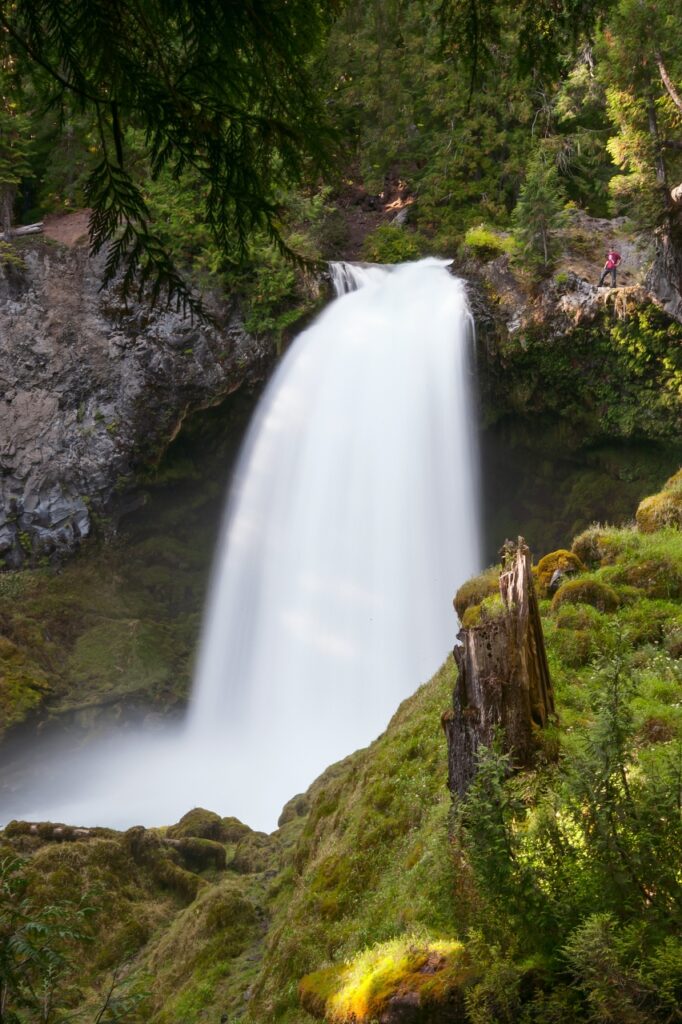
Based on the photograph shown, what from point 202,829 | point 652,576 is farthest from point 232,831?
point 652,576

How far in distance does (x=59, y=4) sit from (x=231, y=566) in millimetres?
17391

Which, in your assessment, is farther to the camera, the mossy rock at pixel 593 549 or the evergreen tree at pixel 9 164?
the evergreen tree at pixel 9 164

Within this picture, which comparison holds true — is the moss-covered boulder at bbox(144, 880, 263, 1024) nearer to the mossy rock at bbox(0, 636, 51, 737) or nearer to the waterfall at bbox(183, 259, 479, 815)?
the waterfall at bbox(183, 259, 479, 815)

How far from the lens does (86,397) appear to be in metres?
19.0

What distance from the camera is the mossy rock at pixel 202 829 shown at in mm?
11156

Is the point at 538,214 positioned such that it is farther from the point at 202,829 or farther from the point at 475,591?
the point at 202,829

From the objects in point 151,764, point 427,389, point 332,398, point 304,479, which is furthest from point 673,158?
point 151,764

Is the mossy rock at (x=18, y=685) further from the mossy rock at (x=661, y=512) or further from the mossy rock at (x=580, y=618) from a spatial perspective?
the mossy rock at (x=661, y=512)

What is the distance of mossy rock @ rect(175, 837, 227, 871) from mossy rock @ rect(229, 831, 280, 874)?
185 millimetres

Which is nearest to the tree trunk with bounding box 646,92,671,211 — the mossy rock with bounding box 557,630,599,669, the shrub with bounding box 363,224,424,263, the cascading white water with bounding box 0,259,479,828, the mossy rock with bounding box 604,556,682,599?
the cascading white water with bounding box 0,259,479,828

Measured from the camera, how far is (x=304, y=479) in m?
18.8

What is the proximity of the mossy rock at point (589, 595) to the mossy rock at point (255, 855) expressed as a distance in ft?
17.2

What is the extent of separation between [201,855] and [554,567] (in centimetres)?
658

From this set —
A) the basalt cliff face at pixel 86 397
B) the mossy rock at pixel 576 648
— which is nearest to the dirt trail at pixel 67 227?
the basalt cliff face at pixel 86 397
